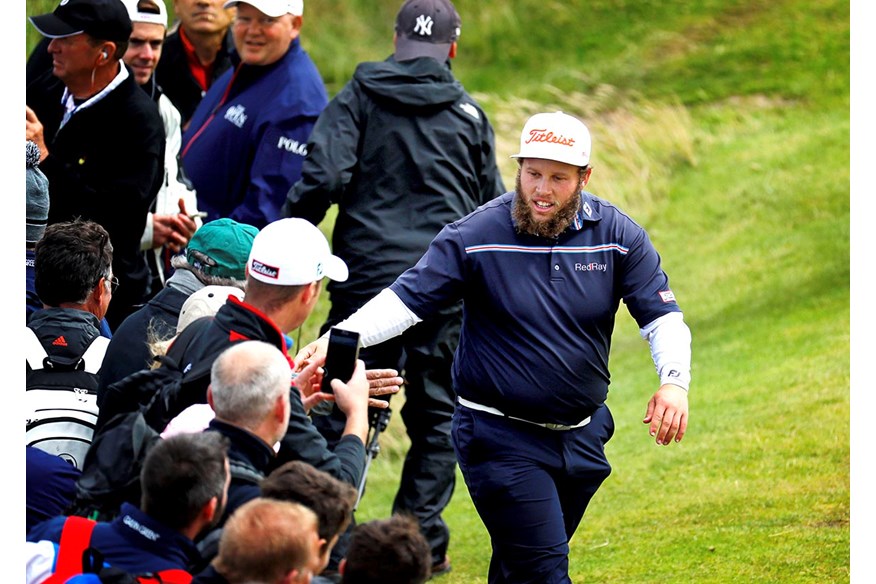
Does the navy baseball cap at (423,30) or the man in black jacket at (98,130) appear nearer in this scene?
the man in black jacket at (98,130)

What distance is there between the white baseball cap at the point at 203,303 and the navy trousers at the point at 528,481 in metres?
1.06

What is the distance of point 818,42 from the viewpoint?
18766 millimetres

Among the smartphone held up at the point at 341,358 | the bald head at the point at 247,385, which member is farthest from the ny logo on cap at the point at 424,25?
the bald head at the point at 247,385

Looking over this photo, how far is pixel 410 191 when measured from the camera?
7590 mm

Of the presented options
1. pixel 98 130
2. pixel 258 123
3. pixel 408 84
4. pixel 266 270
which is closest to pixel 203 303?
pixel 266 270

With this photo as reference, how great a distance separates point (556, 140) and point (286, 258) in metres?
1.29

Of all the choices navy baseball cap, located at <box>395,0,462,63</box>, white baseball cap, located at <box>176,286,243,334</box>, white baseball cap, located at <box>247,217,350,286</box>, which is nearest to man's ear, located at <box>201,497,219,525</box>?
white baseball cap, located at <box>247,217,350,286</box>

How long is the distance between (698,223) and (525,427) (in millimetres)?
9407

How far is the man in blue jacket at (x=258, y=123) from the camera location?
7.83 m

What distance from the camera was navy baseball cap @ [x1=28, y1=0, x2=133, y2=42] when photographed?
279 inches

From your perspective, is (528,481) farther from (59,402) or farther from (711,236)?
(711,236)

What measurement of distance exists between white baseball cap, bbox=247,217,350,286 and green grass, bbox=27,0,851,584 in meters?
3.04

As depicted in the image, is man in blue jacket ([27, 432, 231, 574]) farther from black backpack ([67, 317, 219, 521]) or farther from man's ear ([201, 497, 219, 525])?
black backpack ([67, 317, 219, 521])

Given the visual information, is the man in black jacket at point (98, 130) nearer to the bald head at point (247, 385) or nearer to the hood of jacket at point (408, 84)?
the hood of jacket at point (408, 84)
